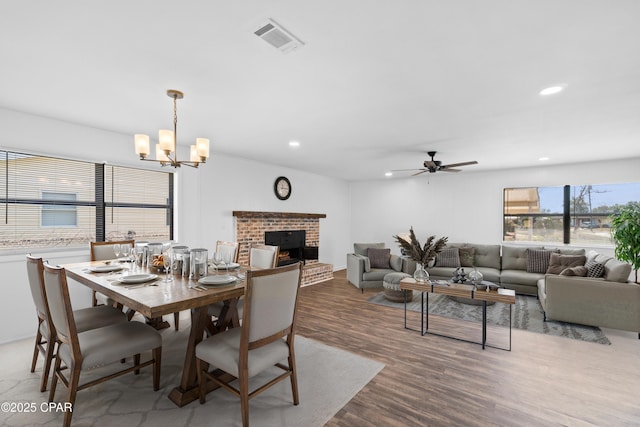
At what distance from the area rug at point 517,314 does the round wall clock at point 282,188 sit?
276 cm

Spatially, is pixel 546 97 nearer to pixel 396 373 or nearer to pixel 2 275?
pixel 396 373

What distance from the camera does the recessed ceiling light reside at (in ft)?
7.74

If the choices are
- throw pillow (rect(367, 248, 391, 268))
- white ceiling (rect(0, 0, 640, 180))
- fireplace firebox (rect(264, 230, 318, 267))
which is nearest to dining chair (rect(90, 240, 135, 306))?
white ceiling (rect(0, 0, 640, 180))

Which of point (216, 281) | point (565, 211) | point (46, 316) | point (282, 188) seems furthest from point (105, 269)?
point (565, 211)

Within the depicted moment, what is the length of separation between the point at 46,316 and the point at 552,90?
4.31m

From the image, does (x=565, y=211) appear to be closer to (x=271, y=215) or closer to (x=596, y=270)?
(x=596, y=270)

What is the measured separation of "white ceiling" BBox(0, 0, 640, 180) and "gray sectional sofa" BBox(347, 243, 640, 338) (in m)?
1.81

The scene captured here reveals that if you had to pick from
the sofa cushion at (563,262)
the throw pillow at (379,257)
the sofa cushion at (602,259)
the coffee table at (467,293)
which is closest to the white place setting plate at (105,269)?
the coffee table at (467,293)

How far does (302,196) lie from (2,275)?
189 inches

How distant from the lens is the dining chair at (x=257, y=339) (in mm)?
1768

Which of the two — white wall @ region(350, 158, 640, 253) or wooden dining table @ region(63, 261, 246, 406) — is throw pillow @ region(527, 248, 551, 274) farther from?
wooden dining table @ region(63, 261, 246, 406)

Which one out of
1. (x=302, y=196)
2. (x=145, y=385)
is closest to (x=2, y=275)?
(x=145, y=385)

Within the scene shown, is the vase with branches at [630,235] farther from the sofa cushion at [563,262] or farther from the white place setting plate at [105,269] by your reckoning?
the white place setting plate at [105,269]

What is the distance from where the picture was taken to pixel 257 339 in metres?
1.84
